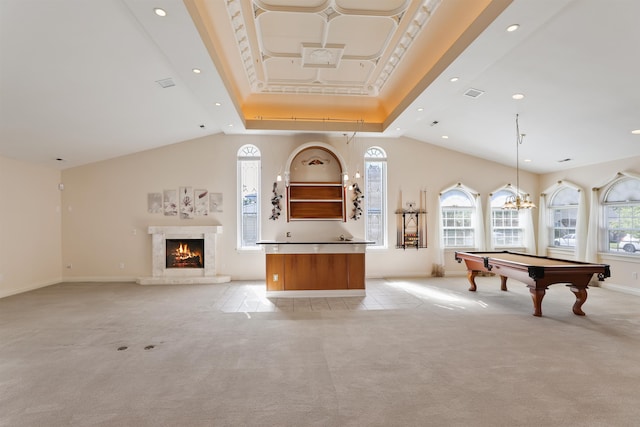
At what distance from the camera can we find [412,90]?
18.1 feet

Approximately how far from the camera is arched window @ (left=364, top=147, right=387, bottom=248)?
313 inches

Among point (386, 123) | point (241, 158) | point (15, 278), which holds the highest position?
point (386, 123)

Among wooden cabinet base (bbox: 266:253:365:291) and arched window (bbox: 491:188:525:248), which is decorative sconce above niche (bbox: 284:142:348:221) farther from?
arched window (bbox: 491:188:525:248)

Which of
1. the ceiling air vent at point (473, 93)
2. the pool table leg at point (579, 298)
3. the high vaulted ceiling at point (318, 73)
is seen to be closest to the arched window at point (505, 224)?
the high vaulted ceiling at point (318, 73)

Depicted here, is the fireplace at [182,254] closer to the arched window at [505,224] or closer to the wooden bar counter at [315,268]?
the wooden bar counter at [315,268]

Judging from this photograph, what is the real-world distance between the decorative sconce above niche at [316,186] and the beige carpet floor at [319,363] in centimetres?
253

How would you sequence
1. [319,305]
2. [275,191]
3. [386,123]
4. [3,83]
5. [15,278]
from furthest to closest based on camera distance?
[275,191]
[386,123]
[15,278]
[319,305]
[3,83]

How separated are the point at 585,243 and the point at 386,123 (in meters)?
5.11

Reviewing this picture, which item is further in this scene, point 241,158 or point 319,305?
point 241,158

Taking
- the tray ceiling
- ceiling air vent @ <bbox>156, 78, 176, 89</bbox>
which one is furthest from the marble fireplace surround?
ceiling air vent @ <bbox>156, 78, 176, 89</bbox>

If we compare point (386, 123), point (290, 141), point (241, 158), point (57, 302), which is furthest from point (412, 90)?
point (57, 302)

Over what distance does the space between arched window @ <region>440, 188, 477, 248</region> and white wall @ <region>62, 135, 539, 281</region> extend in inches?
36.1

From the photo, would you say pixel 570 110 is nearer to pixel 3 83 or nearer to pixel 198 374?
pixel 198 374

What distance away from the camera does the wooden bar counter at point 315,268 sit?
605 centimetres
